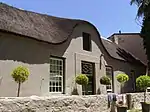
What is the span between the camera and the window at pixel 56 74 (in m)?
14.5

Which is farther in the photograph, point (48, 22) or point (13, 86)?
point (48, 22)

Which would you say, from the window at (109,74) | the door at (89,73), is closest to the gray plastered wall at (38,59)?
the door at (89,73)

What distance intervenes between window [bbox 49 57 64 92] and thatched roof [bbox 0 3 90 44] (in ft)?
4.31

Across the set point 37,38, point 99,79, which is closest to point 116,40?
point 99,79

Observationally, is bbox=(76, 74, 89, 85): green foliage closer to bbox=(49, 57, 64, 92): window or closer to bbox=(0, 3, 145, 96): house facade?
bbox=(0, 3, 145, 96): house facade

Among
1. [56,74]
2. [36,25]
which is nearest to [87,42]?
[56,74]

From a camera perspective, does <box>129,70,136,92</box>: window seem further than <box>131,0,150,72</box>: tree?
Yes

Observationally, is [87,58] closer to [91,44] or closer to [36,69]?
[91,44]

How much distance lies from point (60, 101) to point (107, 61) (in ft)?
35.0

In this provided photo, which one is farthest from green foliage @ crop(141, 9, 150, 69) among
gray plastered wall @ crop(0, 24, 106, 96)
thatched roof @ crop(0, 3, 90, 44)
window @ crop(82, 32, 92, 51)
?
thatched roof @ crop(0, 3, 90, 44)

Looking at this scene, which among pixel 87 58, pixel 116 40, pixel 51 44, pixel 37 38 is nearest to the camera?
pixel 37 38

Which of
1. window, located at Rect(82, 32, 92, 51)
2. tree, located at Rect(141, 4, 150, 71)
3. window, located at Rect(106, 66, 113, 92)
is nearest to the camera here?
window, located at Rect(82, 32, 92, 51)

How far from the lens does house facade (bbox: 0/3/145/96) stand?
39.7ft

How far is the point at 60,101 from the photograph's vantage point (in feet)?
31.0
